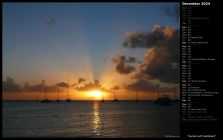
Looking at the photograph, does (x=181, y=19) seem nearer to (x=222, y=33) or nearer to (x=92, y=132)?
(x=222, y=33)

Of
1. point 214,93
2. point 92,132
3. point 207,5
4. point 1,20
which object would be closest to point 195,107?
point 214,93

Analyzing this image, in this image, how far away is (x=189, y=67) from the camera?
18.7 feet

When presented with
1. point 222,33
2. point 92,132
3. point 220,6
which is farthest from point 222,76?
point 92,132

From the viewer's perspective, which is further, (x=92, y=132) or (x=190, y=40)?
(x=92, y=132)

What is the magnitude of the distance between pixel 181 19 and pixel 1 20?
8.32 feet

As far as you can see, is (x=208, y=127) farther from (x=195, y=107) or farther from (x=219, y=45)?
(x=219, y=45)

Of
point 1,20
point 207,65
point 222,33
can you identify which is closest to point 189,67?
point 207,65

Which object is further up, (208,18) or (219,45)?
(208,18)

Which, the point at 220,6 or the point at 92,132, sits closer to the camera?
the point at 220,6

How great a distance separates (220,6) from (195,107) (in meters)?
1.44

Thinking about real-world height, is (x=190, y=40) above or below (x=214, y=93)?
above

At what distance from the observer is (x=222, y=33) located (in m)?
5.58

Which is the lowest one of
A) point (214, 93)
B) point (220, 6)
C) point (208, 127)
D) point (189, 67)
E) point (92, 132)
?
point (92, 132)

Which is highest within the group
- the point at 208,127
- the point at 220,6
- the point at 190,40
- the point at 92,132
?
the point at 220,6
